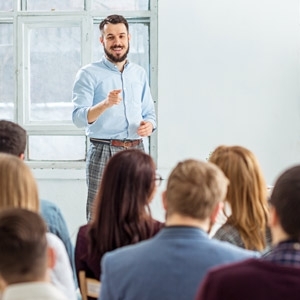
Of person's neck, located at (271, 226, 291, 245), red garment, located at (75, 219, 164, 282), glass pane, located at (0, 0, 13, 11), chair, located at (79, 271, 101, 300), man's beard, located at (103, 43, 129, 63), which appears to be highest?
glass pane, located at (0, 0, 13, 11)

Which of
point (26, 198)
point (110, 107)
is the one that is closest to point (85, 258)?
point (26, 198)

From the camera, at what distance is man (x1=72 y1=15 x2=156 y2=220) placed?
14.1 feet

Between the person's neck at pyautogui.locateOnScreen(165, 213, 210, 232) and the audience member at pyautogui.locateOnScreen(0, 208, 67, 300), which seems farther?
the person's neck at pyautogui.locateOnScreen(165, 213, 210, 232)

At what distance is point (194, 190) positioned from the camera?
1.85 metres

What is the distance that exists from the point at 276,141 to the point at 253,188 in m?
2.56

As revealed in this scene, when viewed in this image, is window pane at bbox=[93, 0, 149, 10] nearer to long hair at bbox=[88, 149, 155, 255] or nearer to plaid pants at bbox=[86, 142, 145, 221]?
plaid pants at bbox=[86, 142, 145, 221]

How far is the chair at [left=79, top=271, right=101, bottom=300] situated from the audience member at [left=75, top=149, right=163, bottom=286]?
0.03m

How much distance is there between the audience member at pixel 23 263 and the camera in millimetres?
1438

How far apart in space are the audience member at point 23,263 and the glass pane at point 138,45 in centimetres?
374

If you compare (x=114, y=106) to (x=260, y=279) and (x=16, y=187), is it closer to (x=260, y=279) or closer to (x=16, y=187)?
(x=16, y=187)

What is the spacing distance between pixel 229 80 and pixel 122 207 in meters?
2.83

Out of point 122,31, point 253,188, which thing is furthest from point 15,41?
point 253,188

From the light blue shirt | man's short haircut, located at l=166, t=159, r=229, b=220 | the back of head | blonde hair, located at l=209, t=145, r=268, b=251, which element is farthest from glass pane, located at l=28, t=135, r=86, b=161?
the back of head

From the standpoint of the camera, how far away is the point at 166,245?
1.79 meters
